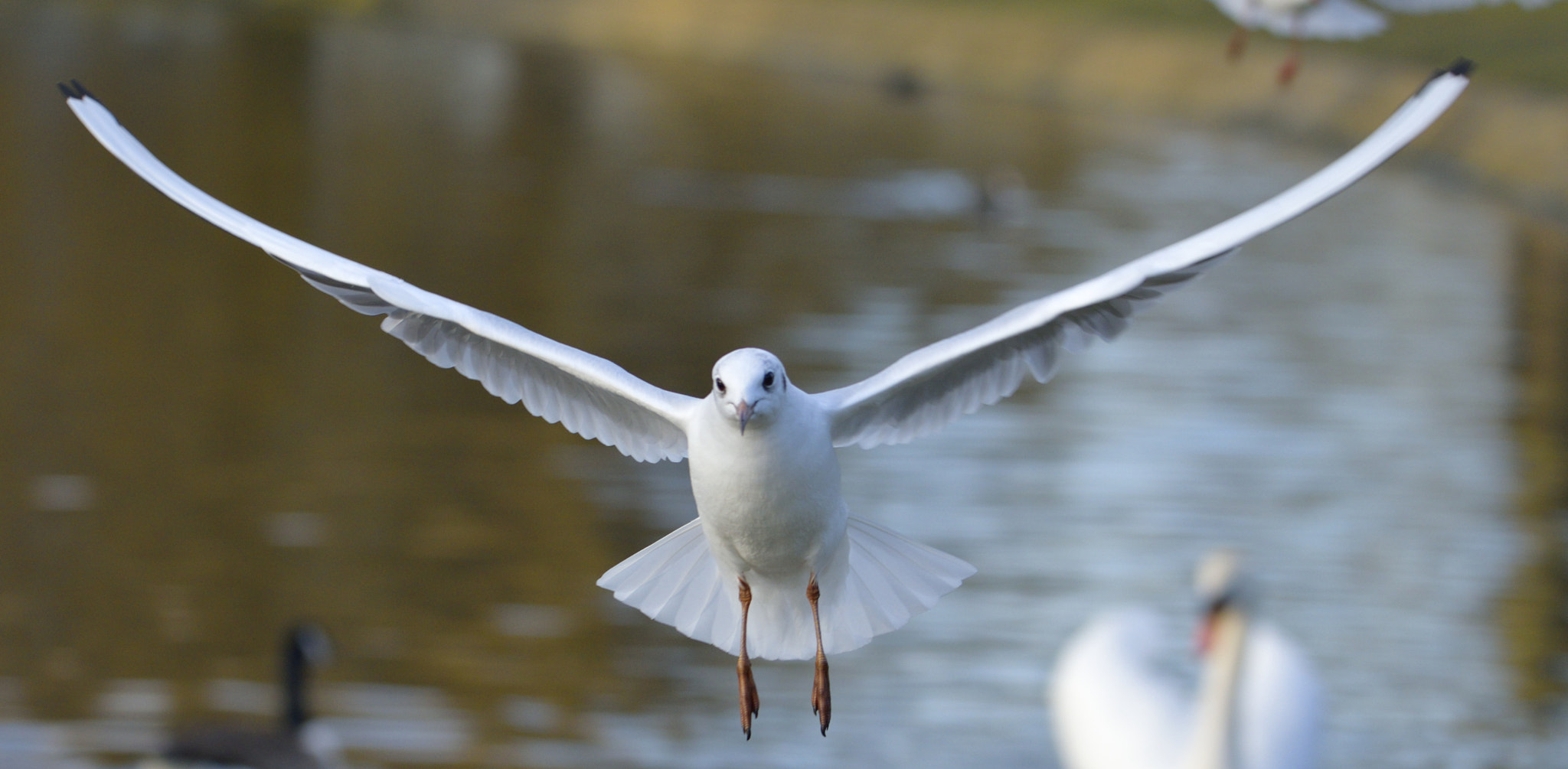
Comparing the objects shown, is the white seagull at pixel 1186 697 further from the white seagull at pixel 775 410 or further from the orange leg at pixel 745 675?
the orange leg at pixel 745 675

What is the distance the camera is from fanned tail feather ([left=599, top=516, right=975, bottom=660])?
541 centimetres

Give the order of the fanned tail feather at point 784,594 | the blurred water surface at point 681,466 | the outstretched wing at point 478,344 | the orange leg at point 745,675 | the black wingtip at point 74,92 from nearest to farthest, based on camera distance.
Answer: the orange leg at point 745,675 < the outstretched wing at point 478,344 < the fanned tail feather at point 784,594 < the black wingtip at point 74,92 < the blurred water surface at point 681,466

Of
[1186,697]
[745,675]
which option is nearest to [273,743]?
[1186,697]

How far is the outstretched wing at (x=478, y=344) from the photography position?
5035 millimetres

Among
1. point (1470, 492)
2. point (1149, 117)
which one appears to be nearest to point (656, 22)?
point (1149, 117)

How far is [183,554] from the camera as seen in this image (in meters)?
14.2

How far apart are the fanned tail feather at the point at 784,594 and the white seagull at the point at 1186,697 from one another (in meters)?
4.29

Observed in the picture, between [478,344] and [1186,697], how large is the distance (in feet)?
19.2

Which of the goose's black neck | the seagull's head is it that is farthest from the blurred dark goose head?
the seagull's head

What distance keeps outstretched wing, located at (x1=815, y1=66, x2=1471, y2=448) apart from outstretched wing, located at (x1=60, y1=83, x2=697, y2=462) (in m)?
0.51

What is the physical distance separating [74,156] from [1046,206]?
14192 millimetres

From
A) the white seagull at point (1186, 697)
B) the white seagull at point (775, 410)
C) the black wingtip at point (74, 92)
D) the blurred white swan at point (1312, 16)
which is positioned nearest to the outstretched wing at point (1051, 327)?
the white seagull at point (775, 410)

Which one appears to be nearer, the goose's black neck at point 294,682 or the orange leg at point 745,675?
the orange leg at point 745,675

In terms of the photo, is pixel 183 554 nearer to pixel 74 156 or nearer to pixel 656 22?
pixel 74 156
